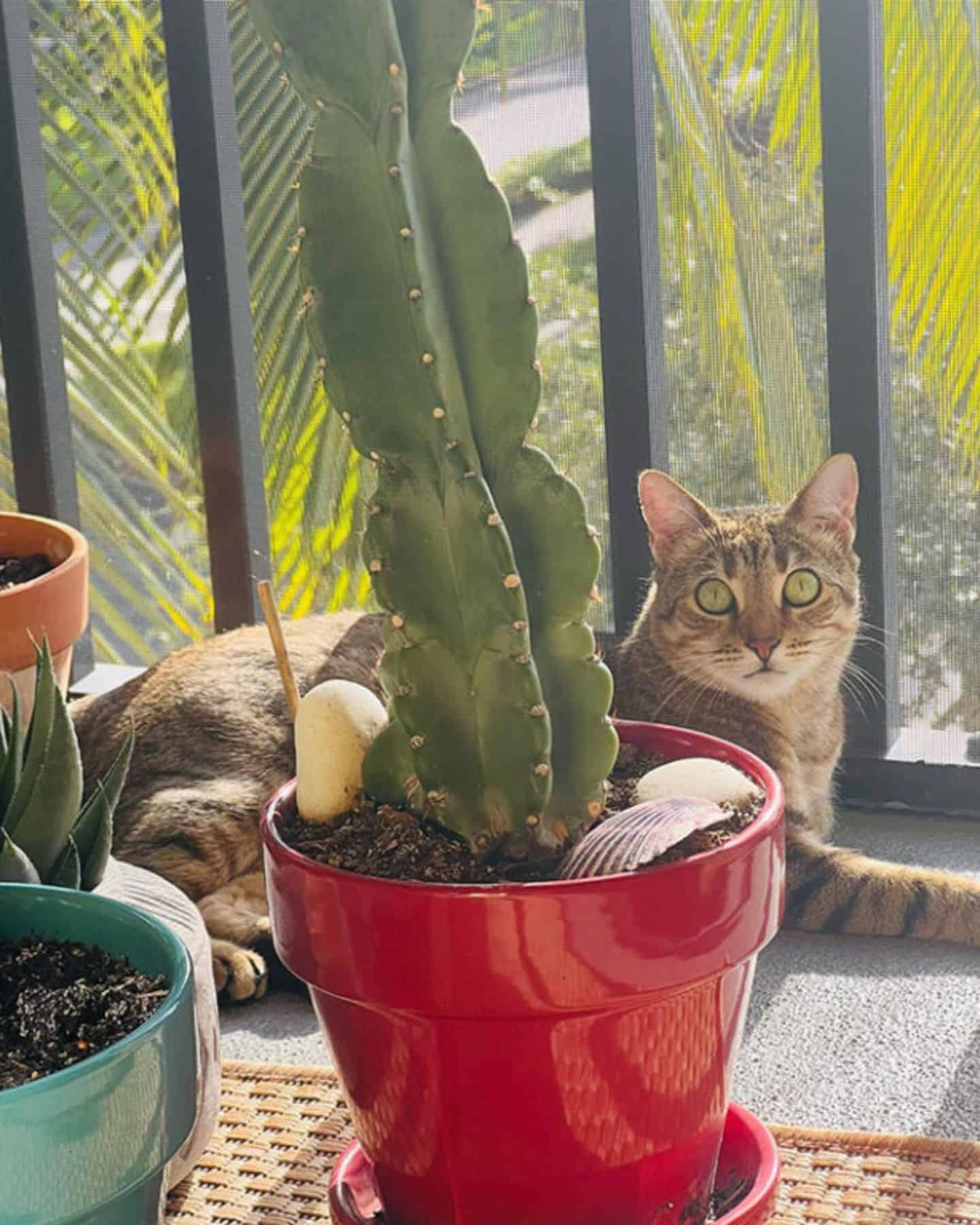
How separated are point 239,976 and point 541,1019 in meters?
0.71

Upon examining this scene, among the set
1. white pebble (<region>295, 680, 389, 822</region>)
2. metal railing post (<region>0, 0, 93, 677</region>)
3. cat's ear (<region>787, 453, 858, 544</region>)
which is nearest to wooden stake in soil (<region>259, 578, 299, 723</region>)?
white pebble (<region>295, 680, 389, 822</region>)

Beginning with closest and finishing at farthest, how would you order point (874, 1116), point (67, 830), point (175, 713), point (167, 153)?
point (67, 830) < point (874, 1116) < point (175, 713) < point (167, 153)

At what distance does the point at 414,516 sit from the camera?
2.35ft

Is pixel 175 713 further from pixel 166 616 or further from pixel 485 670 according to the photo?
pixel 166 616

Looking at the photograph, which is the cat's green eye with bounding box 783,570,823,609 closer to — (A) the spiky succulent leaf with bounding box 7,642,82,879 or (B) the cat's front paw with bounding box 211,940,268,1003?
(B) the cat's front paw with bounding box 211,940,268,1003

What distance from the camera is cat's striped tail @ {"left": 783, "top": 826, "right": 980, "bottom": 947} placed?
4.72 feet

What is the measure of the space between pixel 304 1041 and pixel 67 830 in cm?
42

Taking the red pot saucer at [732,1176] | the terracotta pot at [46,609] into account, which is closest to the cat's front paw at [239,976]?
the terracotta pot at [46,609]

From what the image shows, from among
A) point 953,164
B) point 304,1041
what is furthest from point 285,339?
point 304,1041

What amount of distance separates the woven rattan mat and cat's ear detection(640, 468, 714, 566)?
0.79m

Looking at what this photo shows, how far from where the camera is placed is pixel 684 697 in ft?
5.80

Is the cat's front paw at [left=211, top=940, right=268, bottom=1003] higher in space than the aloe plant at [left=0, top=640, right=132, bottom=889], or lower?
lower

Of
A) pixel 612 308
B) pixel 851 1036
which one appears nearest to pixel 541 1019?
pixel 851 1036

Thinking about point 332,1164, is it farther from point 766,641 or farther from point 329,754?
point 766,641
